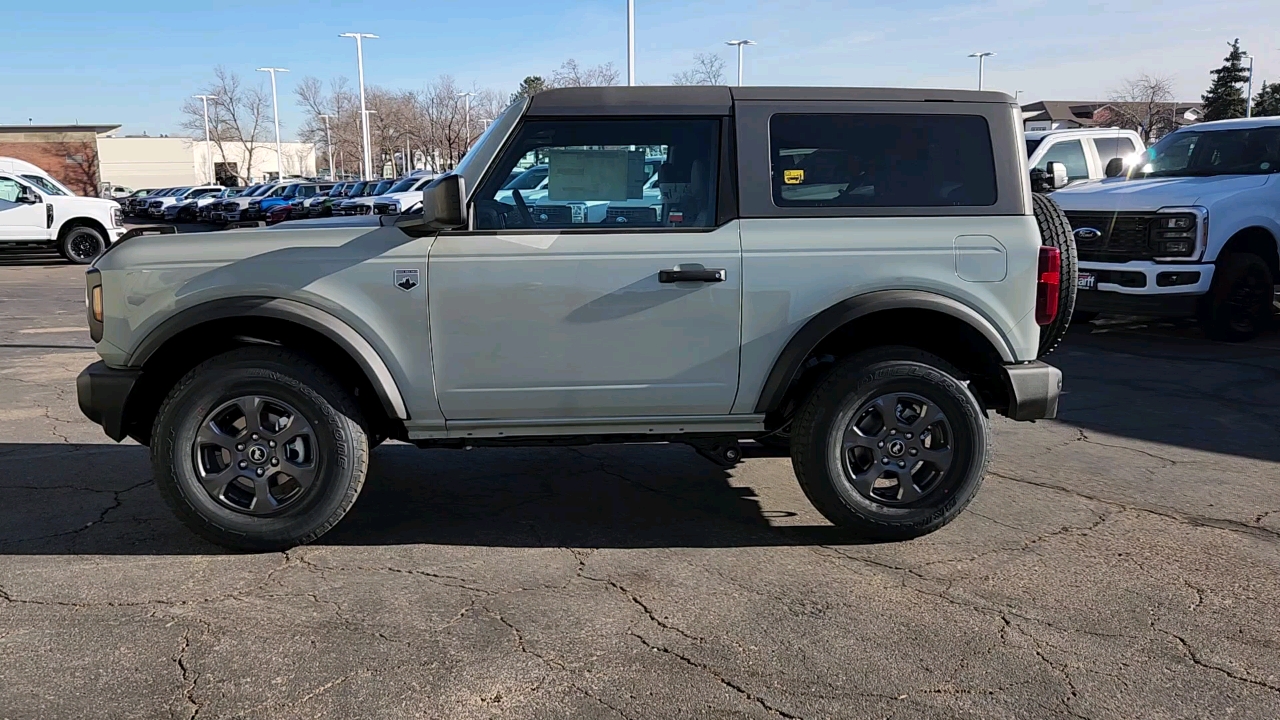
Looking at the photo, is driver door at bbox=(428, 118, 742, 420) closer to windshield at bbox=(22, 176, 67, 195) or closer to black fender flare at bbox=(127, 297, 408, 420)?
black fender flare at bbox=(127, 297, 408, 420)

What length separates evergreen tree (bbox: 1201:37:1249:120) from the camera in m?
61.8

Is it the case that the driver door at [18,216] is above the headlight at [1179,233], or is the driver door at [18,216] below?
above

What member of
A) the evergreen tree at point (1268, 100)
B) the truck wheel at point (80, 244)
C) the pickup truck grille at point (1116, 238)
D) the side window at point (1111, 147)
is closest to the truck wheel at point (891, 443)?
the pickup truck grille at point (1116, 238)

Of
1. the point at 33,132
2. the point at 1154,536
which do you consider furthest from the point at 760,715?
the point at 33,132

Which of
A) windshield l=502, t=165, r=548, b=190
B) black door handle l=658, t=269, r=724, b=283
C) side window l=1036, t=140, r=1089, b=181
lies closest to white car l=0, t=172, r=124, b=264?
side window l=1036, t=140, r=1089, b=181

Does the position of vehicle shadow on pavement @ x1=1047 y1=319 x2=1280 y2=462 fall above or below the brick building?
below

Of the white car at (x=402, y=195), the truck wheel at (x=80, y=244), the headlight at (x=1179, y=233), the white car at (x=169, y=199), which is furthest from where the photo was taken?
the white car at (x=169, y=199)

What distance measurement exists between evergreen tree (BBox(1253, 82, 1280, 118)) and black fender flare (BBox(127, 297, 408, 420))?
67.3 m

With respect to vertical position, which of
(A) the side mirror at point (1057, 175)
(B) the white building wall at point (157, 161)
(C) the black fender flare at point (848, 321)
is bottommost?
(C) the black fender flare at point (848, 321)

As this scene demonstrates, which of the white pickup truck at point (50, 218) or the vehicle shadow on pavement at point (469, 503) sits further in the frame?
the white pickup truck at point (50, 218)

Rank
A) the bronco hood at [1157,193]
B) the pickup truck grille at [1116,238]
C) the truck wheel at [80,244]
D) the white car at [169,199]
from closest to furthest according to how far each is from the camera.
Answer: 1. the bronco hood at [1157,193]
2. the pickup truck grille at [1116,238]
3. the truck wheel at [80,244]
4. the white car at [169,199]

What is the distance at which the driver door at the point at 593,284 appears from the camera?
419 centimetres

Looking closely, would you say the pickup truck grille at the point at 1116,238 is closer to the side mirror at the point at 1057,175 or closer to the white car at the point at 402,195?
the side mirror at the point at 1057,175

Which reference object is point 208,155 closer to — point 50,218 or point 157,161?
point 157,161
